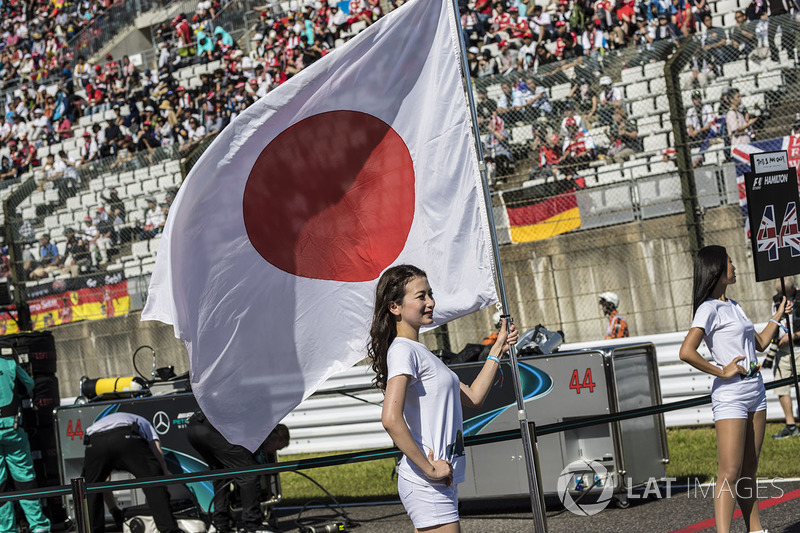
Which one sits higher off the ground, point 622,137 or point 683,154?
point 622,137

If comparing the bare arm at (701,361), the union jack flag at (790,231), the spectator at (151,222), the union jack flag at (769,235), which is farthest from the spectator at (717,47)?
the spectator at (151,222)

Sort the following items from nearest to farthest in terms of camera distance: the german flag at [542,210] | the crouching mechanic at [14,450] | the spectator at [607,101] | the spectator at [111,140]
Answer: the crouching mechanic at [14,450]
the spectator at [607,101]
the german flag at [542,210]
the spectator at [111,140]

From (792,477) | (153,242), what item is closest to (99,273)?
(153,242)

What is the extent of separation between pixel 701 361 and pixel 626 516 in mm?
2496

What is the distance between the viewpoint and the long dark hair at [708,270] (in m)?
5.62

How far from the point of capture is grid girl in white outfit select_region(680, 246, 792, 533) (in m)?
5.41

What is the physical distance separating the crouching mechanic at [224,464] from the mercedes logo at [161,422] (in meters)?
0.91

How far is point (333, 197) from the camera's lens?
5.04 meters

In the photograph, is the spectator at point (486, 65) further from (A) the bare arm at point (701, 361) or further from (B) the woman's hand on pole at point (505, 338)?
(B) the woman's hand on pole at point (505, 338)

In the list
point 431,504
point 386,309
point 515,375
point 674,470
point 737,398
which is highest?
point 386,309

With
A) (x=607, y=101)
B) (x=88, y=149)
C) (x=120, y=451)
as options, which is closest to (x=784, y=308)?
(x=120, y=451)

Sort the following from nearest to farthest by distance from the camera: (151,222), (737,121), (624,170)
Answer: (737,121)
(624,170)
(151,222)

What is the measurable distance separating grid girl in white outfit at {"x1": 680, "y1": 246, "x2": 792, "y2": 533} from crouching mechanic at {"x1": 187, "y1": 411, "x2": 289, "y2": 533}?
3824mm

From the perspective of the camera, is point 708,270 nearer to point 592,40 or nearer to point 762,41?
point 762,41
